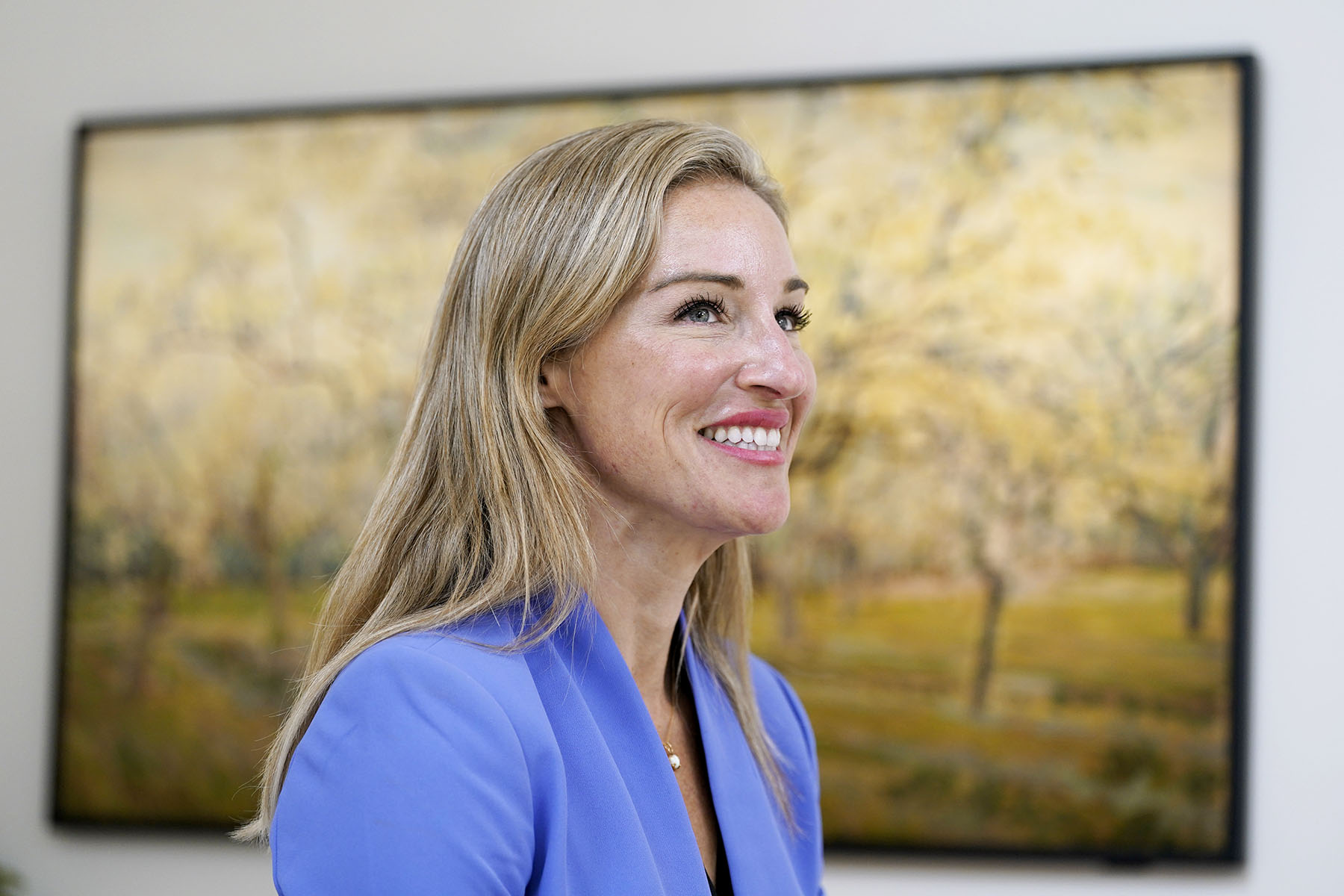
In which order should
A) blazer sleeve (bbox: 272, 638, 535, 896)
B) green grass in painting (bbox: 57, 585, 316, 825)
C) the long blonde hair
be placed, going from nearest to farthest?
Result: 1. blazer sleeve (bbox: 272, 638, 535, 896)
2. the long blonde hair
3. green grass in painting (bbox: 57, 585, 316, 825)

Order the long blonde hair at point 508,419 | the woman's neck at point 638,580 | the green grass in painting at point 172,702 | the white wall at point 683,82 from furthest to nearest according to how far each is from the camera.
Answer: the green grass in painting at point 172,702 → the white wall at point 683,82 → the woman's neck at point 638,580 → the long blonde hair at point 508,419

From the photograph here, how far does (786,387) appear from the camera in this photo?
1.10 m

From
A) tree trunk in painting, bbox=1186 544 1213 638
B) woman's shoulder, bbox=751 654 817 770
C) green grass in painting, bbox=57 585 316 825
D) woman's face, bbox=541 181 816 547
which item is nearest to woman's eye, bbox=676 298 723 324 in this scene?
woman's face, bbox=541 181 816 547

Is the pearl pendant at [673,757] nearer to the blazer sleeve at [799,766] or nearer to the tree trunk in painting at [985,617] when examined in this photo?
the blazer sleeve at [799,766]

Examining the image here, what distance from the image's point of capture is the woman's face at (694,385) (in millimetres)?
1084

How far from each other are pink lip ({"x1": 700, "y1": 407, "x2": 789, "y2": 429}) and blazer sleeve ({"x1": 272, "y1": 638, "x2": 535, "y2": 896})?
0.35 m

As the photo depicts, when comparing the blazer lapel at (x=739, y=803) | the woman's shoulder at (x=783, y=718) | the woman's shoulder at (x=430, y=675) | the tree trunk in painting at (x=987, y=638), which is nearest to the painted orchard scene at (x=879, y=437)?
the tree trunk in painting at (x=987, y=638)

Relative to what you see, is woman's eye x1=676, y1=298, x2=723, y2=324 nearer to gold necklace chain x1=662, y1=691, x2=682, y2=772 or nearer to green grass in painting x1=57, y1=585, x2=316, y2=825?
gold necklace chain x1=662, y1=691, x2=682, y2=772

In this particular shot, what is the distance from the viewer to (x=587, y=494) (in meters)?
1.11

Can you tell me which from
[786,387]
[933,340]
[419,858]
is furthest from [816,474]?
A: [419,858]

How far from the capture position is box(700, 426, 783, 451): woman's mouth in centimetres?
110

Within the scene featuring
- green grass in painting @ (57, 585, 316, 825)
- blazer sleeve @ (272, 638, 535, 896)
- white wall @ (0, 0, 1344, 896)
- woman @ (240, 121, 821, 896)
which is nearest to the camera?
blazer sleeve @ (272, 638, 535, 896)

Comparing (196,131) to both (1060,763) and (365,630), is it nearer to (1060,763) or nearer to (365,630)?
(365,630)

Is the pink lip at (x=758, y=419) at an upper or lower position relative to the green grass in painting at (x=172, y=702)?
upper
